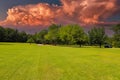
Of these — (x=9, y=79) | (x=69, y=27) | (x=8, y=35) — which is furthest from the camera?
(x=8, y=35)

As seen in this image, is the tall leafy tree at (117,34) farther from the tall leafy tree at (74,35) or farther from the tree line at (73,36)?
the tall leafy tree at (74,35)

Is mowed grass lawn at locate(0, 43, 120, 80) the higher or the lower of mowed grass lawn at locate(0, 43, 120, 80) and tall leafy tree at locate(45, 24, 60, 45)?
the lower

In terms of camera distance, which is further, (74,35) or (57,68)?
(74,35)

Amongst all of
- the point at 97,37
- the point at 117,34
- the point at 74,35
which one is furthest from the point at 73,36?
the point at 97,37

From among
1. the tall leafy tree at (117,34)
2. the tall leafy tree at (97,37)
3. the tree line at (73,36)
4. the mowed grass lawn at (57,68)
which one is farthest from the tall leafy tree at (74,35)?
the mowed grass lawn at (57,68)

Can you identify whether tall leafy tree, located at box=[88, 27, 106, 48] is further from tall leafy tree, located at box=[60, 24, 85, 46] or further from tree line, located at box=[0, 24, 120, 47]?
tall leafy tree, located at box=[60, 24, 85, 46]

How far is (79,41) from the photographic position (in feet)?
373

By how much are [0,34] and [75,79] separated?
566 feet

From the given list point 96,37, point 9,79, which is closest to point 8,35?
point 96,37

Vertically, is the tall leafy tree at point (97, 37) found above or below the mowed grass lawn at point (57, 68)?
above

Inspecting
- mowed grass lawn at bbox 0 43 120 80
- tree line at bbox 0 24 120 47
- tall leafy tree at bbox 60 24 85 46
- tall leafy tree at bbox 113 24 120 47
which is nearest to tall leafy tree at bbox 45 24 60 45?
tree line at bbox 0 24 120 47

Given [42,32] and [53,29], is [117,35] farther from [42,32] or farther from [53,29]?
[42,32]

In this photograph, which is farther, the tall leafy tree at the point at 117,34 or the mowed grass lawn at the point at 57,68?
the tall leafy tree at the point at 117,34

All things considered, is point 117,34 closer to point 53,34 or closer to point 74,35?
point 74,35
